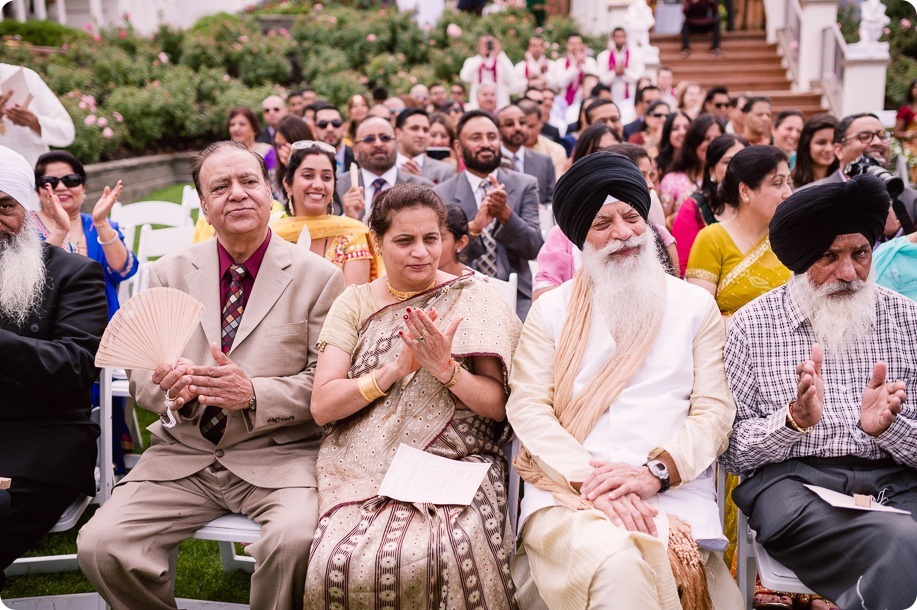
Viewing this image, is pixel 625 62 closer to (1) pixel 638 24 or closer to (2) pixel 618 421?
(1) pixel 638 24

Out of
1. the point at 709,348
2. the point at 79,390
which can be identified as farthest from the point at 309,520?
the point at 709,348

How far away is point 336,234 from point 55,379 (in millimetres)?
1778

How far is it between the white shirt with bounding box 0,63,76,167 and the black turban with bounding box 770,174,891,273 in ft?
18.8

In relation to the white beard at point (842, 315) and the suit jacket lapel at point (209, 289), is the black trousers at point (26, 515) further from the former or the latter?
the white beard at point (842, 315)

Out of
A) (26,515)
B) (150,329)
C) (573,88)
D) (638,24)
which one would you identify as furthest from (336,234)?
(638,24)

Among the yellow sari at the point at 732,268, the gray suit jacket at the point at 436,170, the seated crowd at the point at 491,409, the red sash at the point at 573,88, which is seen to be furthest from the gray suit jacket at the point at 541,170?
the red sash at the point at 573,88

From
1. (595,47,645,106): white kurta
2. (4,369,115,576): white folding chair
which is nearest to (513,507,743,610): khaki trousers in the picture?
(4,369,115,576): white folding chair

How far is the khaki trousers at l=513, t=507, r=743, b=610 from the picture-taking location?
2.58 m

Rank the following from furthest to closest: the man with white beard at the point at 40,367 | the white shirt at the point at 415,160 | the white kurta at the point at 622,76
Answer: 1. the white kurta at the point at 622,76
2. the white shirt at the point at 415,160
3. the man with white beard at the point at 40,367

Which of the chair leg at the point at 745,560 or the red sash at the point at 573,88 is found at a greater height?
the red sash at the point at 573,88

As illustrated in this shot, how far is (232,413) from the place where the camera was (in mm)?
3270

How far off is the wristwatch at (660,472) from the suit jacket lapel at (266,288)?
1.60m

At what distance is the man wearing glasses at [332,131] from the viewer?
7297 millimetres

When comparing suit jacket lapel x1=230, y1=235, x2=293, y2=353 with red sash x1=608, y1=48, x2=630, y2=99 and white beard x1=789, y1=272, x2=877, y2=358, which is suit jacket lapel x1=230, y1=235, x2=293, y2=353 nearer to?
white beard x1=789, y1=272, x2=877, y2=358
